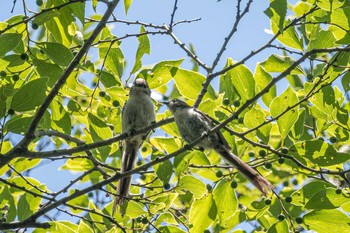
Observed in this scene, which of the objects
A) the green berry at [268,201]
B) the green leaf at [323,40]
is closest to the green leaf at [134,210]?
the green berry at [268,201]

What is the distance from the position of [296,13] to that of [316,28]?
3.17 ft

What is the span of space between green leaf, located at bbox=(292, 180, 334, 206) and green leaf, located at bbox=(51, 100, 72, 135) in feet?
5.96

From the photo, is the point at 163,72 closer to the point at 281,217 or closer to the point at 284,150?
the point at 284,150

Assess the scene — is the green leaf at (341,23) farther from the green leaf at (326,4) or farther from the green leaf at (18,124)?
the green leaf at (18,124)

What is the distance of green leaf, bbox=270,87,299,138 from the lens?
411 centimetres

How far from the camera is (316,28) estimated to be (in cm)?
465

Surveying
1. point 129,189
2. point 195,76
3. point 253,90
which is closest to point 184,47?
point 195,76

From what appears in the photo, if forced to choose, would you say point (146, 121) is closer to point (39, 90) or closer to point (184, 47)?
point (184, 47)

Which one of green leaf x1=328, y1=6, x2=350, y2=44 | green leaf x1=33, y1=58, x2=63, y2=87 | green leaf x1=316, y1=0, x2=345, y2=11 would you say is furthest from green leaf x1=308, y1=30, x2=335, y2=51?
green leaf x1=33, y1=58, x2=63, y2=87

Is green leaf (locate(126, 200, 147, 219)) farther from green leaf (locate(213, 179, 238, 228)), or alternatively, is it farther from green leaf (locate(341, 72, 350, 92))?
green leaf (locate(341, 72, 350, 92))

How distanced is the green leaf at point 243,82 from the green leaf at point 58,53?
1278 mm

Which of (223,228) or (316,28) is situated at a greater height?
(316,28)

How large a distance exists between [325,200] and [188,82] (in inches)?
53.7

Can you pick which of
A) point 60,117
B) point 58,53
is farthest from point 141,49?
point 58,53
